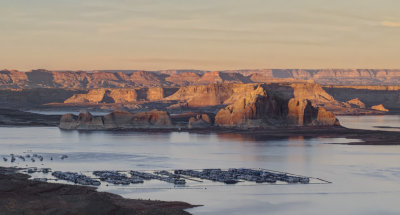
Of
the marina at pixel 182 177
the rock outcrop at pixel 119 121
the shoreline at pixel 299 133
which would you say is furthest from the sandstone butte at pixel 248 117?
the marina at pixel 182 177

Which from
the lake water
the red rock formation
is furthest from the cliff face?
the red rock formation

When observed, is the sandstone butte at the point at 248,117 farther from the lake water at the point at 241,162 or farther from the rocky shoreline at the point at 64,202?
the rocky shoreline at the point at 64,202

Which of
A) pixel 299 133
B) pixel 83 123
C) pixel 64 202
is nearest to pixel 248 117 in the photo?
pixel 299 133

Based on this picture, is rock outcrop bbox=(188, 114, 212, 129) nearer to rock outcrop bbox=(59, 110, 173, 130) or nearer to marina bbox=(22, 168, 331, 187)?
rock outcrop bbox=(59, 110, 173, 130)

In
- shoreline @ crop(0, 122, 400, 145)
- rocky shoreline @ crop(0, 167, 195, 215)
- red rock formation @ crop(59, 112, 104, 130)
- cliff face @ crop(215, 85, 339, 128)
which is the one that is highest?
cliff face @ crop(215, 85, 339, 128)

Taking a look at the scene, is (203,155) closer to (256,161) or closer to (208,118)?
(256,161)
